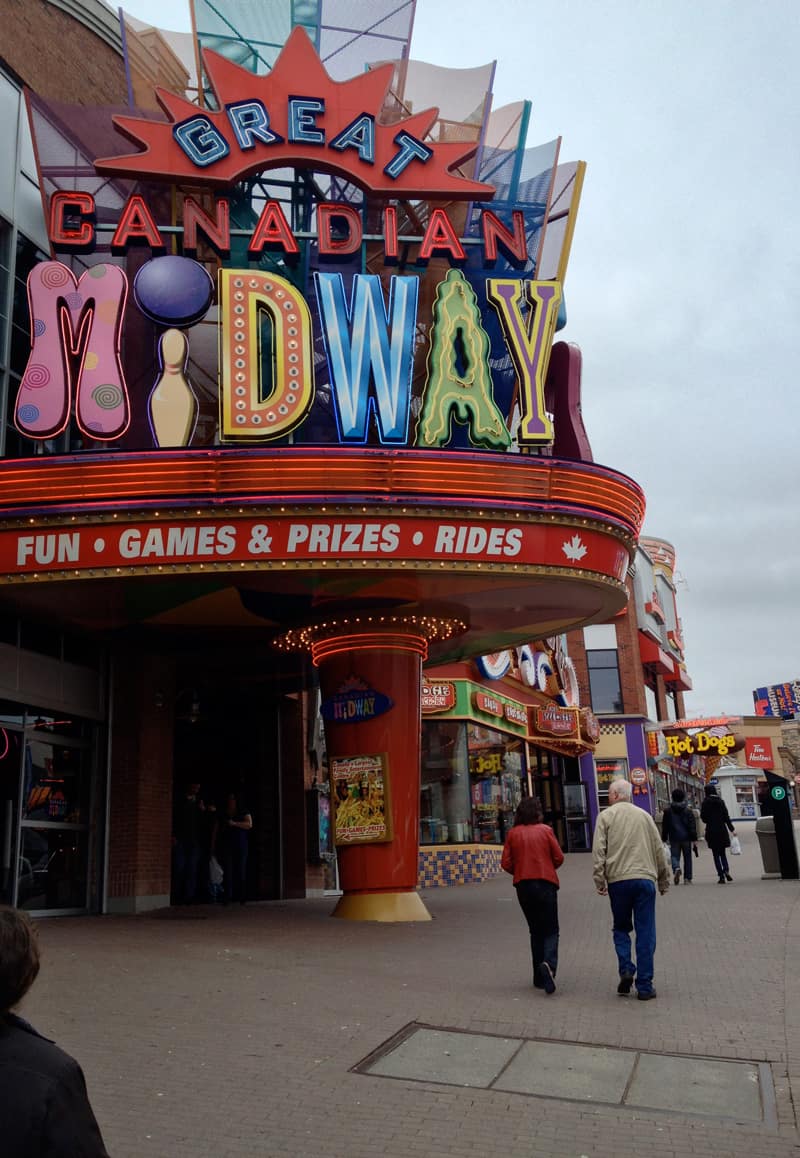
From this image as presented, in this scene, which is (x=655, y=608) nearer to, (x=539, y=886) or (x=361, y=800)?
(x=361, y=800)

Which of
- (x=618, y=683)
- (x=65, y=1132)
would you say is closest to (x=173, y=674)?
(x=65, y=1132)

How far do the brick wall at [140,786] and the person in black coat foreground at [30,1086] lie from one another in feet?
46.9

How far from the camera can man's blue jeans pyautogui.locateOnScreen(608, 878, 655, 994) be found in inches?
343

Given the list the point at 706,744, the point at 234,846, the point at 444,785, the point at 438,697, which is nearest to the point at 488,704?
the point at 438,697

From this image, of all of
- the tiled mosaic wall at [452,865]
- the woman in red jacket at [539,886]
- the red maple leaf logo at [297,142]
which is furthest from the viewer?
the tiled mosaic wall at [452,865]

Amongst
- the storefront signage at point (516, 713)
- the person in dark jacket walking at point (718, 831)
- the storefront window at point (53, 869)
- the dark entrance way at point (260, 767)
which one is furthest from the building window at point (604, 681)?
the storefront window at point (53, 869)

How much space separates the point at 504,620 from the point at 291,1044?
30.2 ft

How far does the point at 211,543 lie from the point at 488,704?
1418 centimetres

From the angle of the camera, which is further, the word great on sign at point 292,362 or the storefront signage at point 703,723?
the storefront signage at point 703,723

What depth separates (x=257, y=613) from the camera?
47.9 ft

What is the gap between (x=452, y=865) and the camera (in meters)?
22.3

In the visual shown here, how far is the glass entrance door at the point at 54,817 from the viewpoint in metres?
14.8

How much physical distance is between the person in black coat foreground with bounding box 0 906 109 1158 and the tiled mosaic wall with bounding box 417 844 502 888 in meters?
19.8

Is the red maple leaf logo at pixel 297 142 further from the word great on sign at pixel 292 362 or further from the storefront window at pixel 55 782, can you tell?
the storefront window at pixel 55 782
